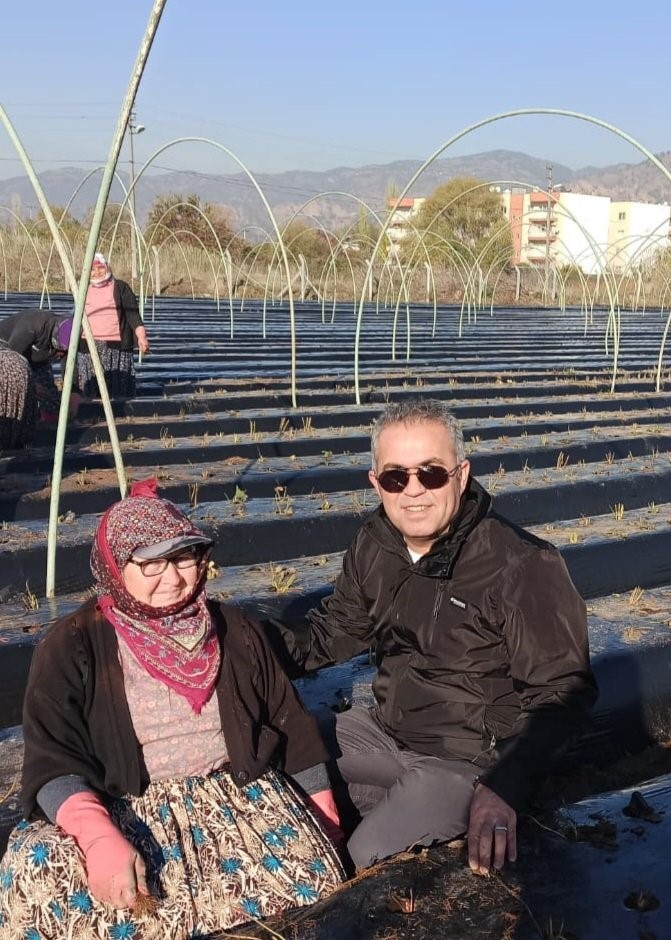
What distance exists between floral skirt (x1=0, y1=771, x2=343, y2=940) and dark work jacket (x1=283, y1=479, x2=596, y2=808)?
1.26 feet

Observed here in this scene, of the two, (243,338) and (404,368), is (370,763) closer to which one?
(404,368)

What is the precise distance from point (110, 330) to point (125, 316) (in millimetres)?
207

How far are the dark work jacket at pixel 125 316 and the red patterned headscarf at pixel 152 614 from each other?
5.64 m

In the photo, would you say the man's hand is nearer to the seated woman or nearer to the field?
the field

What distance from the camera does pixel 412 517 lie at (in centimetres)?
207

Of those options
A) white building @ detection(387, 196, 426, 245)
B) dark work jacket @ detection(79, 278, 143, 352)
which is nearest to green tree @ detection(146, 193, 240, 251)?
white building @ detection(387, 196, 426, 245)

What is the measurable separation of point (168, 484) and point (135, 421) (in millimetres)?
1788

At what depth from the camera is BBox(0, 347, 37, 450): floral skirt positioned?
5.37 meters

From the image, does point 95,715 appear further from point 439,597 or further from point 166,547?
point 439,597

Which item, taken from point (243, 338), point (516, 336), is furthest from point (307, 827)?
point (516, 336)

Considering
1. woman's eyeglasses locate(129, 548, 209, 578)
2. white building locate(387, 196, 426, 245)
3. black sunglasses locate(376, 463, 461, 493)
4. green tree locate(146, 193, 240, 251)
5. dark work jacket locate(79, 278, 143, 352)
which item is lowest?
woman's eyeglasses locate(129, 548, 209, 578)

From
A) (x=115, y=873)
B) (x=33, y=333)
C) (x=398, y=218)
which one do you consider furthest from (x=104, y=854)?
(x=398, y=218)

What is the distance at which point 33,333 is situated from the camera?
628 cm

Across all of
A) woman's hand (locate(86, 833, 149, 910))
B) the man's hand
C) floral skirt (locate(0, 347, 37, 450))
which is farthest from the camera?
floral skirt (locate(0, 347, 37, 450))
